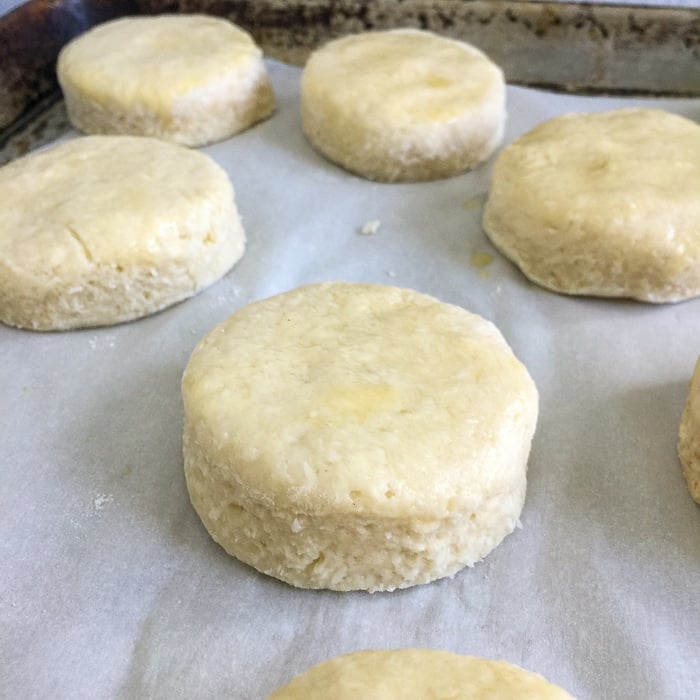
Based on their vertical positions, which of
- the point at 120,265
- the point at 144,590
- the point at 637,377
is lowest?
the point at 637,377

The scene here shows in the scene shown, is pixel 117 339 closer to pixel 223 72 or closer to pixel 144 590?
pixel 144 590

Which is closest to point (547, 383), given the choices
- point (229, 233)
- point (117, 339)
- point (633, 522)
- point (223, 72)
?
point (633, 522)

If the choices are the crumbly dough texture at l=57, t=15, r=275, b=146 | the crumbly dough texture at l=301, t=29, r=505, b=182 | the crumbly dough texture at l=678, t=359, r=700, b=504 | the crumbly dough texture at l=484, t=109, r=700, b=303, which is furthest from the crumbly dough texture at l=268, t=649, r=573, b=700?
the crumbly dough texture at l=57, t=15, r=275, b=146

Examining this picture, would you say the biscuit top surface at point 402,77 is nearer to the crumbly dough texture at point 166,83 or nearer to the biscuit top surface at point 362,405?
the crumbly dough texture at point 166,83

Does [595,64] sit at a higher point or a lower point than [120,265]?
lower

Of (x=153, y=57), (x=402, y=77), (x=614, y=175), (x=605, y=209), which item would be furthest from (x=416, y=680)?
(x=153, y=57)

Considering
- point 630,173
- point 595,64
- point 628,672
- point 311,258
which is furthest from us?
point 595,64

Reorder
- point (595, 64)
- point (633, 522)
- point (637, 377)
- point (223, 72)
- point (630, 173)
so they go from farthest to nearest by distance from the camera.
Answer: point (595, 64) → point (223, 72) → point (630, 173) → point (637, 377) → point (633, 522)
